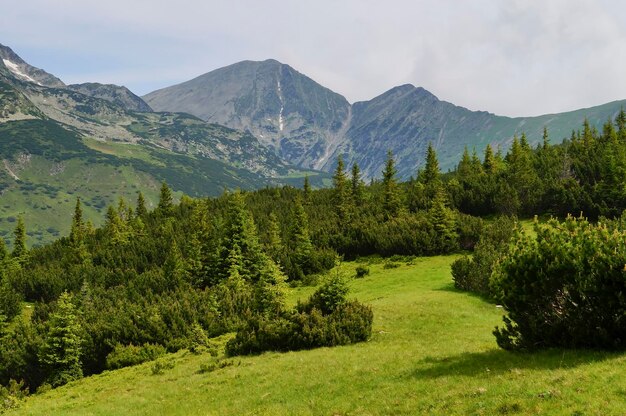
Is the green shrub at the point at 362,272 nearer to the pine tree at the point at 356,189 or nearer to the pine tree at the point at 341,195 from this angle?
the pine tree at the point at 341,195

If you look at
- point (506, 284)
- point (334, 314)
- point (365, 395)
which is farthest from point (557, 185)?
point (365, 395)

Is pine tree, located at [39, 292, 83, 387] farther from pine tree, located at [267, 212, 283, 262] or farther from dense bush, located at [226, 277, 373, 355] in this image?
pine tree, located at [267, 212, 283, 262]

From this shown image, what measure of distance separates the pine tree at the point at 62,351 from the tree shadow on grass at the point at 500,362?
29.3 m

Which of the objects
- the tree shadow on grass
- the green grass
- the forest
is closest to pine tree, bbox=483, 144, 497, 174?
the forest

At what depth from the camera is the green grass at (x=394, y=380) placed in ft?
46.5

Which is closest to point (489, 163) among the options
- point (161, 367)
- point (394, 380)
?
point (161, 367)

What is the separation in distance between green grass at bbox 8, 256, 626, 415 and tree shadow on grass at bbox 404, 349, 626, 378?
48 mm

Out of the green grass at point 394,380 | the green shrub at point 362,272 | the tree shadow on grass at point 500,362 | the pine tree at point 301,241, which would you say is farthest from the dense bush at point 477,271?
the pine tree at point 301,241

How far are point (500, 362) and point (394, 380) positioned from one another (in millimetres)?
4329

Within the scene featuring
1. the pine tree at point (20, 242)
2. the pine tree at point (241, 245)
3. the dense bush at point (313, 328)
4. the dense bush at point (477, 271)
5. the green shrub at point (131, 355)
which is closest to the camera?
the dense bush at point (313, 328)

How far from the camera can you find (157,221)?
340 ft

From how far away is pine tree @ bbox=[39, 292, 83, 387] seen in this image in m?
37.7

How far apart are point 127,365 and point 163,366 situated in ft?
25.1

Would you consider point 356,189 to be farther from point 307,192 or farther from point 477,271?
point 477,271
